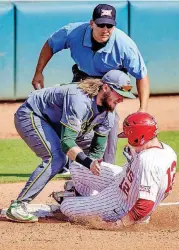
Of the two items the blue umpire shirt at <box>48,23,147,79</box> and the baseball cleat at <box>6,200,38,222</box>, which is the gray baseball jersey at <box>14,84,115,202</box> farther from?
the blue umpire shirt at <box>48,23,147,79</box>

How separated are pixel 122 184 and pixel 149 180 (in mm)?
421

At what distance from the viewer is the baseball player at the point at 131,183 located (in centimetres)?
767

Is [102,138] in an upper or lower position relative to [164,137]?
upper

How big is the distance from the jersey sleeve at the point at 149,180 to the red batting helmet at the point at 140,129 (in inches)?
6.0

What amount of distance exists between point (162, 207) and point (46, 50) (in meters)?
1.81

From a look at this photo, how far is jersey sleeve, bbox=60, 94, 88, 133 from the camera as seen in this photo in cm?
794

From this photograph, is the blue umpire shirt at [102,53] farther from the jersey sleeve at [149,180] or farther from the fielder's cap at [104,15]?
the jersey sleeve at [149,180]

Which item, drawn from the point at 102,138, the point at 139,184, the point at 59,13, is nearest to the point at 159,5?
the point at 59,13

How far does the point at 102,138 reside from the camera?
8.52 meters

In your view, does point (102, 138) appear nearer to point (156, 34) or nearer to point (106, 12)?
point (106, 12)

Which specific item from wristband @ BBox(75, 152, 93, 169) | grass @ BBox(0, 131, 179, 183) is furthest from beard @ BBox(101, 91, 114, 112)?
grass @ BBox(0, 131, 179, 183)

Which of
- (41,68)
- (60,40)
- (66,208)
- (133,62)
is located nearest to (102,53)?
(133,62)

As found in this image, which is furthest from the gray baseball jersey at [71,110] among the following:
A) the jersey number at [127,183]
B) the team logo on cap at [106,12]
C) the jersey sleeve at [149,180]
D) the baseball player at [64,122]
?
the team logo on cap at [106,12]

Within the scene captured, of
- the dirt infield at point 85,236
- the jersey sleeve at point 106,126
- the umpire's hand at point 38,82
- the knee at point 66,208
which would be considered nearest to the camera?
the dirt infield at point 85,236
